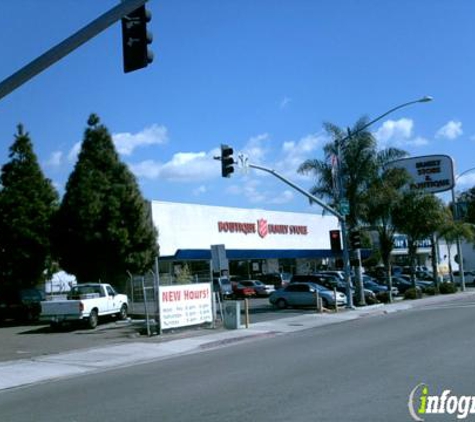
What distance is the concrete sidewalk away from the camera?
1470 cm

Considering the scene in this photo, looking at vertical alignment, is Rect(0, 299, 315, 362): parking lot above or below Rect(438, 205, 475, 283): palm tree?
below

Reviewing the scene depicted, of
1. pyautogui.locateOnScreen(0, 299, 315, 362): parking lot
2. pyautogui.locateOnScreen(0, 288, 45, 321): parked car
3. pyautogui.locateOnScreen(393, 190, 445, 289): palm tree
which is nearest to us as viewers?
pyautogui.locateOnScreen(0, 299, 315, 362): parking lot

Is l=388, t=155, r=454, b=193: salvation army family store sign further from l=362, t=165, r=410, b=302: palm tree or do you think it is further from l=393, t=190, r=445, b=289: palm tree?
l=362, t=165, r=410, b=302: palm tree

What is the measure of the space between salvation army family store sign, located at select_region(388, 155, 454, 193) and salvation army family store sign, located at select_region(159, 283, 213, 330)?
3493 cm

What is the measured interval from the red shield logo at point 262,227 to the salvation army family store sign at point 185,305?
1095 inches

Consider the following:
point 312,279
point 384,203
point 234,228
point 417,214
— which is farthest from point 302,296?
point 234,228

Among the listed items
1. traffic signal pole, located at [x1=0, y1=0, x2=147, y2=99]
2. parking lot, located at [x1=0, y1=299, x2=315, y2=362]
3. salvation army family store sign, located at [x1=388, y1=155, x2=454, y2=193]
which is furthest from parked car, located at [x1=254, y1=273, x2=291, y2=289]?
traffic signal pole, located at [x1=0, y1=0, x2=147, y2=99]

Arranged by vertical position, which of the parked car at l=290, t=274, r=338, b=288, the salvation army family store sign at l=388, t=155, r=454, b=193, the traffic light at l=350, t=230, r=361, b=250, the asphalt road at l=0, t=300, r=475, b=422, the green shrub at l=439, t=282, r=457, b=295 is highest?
the salvation army family store sign at l=388, t=155, r=454, b=193

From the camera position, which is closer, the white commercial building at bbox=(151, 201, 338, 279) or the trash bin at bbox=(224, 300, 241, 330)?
the trash bin at bbox=(224, 300, 241, 330)

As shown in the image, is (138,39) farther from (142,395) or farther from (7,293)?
(7,293)

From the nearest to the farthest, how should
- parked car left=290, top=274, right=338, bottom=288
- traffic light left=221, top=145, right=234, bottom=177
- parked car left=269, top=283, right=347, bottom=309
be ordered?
traffic light left=221, top=145, right=234, bottom=177
parked car left=269, top=283, right=347, bottom=309
parked car left=290, top=274, right=338, bottom=288

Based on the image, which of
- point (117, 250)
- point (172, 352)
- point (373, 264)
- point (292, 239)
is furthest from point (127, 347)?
point (373, 264)

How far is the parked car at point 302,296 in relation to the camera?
33.8 metres
